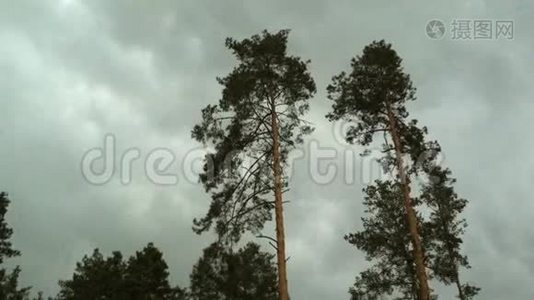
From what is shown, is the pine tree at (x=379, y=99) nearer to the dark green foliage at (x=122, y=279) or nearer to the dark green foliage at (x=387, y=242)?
the dark green foliage at (x=387, y=242)

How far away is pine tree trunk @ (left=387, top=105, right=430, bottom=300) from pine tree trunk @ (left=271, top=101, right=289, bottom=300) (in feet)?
14.7

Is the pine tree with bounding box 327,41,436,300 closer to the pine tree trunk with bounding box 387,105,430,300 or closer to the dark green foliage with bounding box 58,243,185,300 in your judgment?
the pine tree trunk with bounding box 387,105,430,300

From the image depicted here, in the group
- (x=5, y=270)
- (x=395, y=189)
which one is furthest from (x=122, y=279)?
(x=395, y=189)

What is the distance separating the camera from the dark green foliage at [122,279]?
136 feet

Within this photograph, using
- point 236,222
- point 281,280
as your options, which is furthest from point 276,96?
point 281,280

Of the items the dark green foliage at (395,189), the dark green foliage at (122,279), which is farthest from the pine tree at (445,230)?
the dark green foliage at (122,279)

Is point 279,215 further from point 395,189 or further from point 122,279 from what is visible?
point 122,279

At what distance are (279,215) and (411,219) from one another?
15.4ft

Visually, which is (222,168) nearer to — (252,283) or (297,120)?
(297,120)

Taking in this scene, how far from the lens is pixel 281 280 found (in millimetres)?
14906

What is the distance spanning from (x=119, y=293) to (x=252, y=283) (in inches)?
433

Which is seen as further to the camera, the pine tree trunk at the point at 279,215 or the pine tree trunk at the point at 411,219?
the pine tree trunk at the point at 411,219

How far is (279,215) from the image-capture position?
16.0 meters

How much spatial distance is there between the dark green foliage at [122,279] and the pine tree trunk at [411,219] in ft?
93.4
